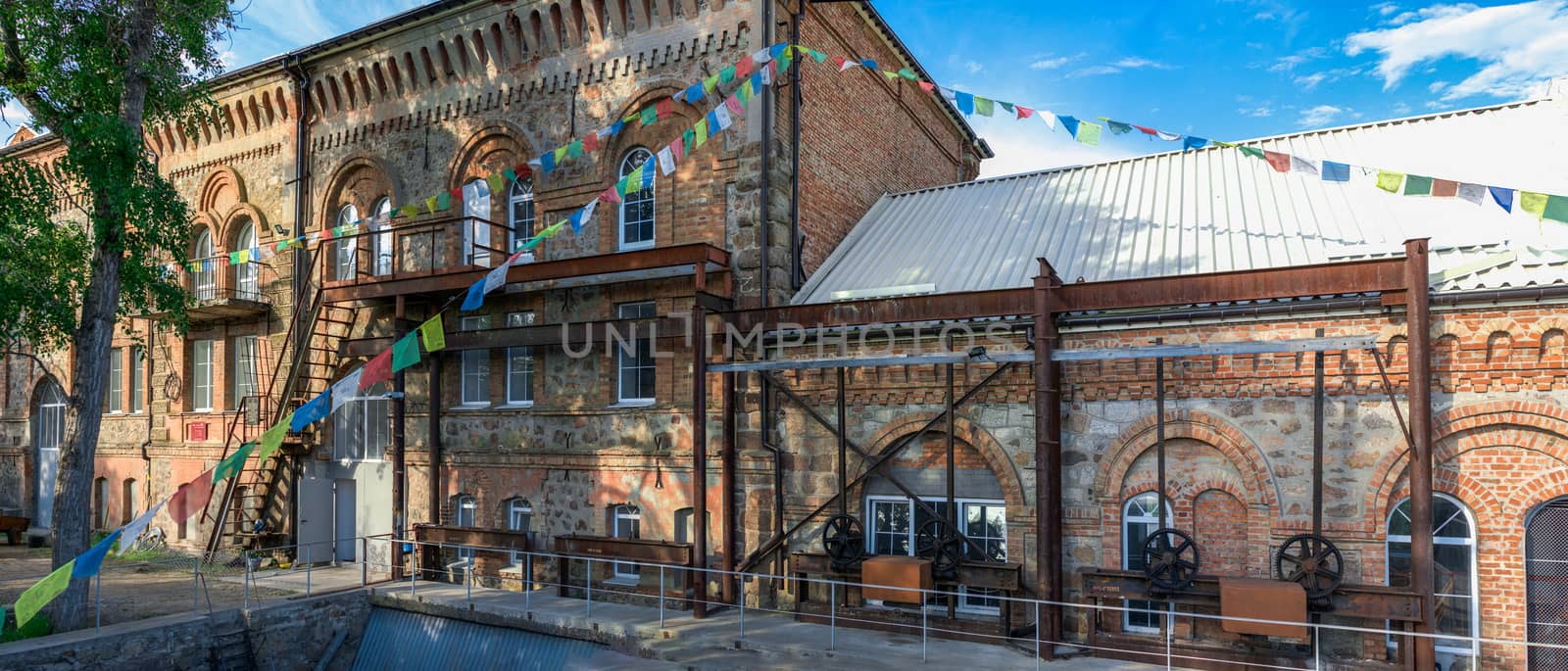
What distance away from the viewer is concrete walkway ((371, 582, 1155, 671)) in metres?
10.6

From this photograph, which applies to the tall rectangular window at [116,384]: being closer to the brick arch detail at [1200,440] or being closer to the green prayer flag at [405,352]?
the green prayer flag at [405,352]

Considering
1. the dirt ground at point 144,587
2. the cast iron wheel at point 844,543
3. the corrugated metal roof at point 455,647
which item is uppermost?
the cast iron wheel at point 844,543

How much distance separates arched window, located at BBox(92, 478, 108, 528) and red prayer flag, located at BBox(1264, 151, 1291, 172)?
80.6 ft

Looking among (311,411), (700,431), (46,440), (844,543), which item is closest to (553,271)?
(700,431)

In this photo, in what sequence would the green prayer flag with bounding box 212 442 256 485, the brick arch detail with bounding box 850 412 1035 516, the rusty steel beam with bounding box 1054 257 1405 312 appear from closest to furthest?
the rusty steel beam with bounding box 1054 257 1405 312
the green prayer flag with bounding box 212 442 256 485
the brick arch detail with bounding box 850 412 1035 516

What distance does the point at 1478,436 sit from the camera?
10.0 metres

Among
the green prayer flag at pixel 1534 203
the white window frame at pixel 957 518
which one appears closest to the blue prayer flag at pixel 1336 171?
the green prayer flag at pixel 1534 203

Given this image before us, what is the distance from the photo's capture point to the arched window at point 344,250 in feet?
60.6

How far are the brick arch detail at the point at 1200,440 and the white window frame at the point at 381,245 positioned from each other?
43.5ft

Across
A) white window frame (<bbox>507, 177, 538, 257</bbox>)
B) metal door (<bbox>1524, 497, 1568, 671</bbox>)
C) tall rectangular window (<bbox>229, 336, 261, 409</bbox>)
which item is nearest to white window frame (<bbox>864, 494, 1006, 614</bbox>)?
metal door (<bbox>1524, 497, 1568, 671</bbox>)

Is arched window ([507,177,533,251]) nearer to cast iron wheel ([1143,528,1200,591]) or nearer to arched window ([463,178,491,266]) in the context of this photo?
arched window ([463,178,491,266])

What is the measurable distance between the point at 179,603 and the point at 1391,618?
51.7 ft

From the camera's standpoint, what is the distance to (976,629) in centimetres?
1174

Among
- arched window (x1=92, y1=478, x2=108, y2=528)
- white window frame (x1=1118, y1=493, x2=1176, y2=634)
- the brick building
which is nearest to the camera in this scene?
white window frame (x1=1118, y1=493, x2=1176, y2=634)
